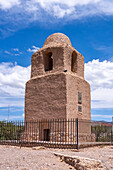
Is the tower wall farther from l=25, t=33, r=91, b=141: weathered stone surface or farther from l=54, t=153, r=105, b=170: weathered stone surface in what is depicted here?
l=54, t=153, r=105, b=170: weathered stone surface

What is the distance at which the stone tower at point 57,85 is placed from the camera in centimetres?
1421

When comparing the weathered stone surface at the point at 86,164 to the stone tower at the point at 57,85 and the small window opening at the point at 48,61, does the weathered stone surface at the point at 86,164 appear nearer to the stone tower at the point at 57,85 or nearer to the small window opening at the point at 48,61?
the stone tower at the point at 57,85

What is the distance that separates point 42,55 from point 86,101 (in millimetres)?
4806

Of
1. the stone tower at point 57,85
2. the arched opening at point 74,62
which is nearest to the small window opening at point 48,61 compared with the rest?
the stone tower at point 57,85

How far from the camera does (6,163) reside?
6434mm

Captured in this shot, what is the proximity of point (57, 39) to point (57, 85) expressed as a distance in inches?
167

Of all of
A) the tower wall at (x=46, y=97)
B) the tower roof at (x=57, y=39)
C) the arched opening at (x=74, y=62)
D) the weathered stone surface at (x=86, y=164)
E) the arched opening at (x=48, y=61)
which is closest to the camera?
the weathered stone surface at (x=86, y=164)

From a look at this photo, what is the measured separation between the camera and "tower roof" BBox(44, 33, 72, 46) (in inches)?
660

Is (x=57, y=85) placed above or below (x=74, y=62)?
below

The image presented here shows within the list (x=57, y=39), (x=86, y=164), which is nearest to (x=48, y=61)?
(x=57, y=39)

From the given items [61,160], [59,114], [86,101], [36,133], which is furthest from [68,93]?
[61,160]

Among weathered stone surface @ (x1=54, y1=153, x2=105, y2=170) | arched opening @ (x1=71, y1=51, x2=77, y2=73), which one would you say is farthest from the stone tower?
weathered stone surface @ (x1=54, y1=153, x2=105, y2=170)

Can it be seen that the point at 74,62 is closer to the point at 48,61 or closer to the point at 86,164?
the point at 48,61

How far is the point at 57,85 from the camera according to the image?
14.6m
